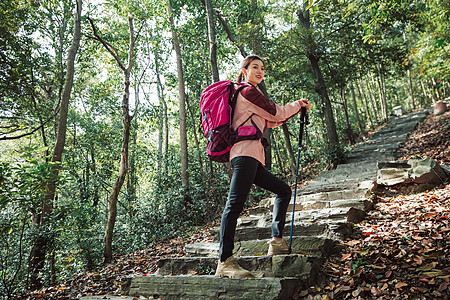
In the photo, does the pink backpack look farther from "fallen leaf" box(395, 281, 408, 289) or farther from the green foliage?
the green foliage

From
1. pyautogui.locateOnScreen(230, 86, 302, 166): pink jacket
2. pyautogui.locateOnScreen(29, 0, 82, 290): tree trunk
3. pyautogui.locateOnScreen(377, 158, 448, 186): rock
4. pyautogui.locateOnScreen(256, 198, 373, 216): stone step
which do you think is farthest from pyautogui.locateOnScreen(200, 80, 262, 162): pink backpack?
pyautogui.locateOnScreen(29, 0, 82, 290): tree trunk

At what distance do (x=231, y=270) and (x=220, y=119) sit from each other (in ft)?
4.35

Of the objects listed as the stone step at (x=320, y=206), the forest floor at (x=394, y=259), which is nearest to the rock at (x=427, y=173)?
the forest floor at (x=394, y=259)

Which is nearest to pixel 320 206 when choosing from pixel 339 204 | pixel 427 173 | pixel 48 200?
pixel 339 204

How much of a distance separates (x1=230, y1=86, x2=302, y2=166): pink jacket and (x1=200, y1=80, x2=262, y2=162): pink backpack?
0.04m

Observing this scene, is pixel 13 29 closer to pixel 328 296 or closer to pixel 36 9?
pixel 36 9

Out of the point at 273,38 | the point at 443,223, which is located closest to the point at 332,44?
the point at 273,38

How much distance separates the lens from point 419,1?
7.12 meters

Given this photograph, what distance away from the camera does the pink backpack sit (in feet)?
8.05

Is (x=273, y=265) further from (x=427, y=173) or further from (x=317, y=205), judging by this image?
(x=427, y=173)

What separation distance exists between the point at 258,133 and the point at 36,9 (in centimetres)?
1175

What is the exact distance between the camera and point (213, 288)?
2.26 meters

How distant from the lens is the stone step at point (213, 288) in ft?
6.68

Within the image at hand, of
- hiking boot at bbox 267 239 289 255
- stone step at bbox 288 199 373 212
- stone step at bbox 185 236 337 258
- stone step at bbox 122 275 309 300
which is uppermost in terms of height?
stone step at bbox 288 199 373 212
